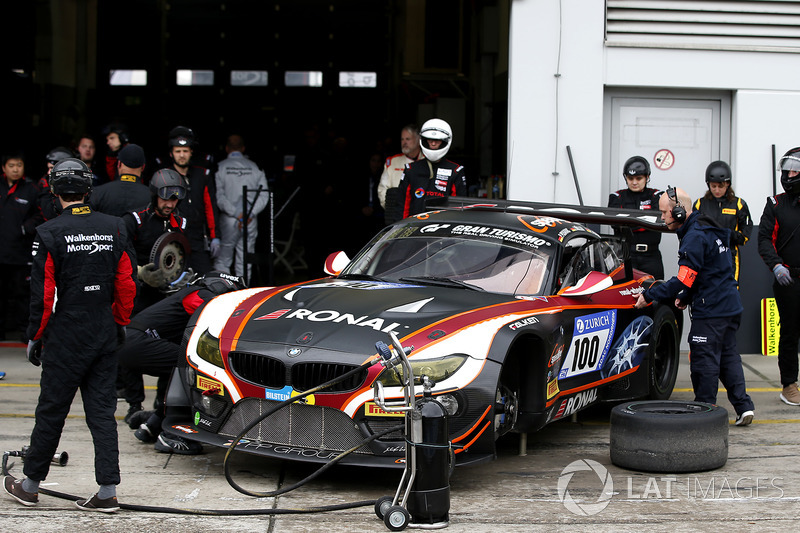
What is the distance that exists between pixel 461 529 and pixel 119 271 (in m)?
2.29

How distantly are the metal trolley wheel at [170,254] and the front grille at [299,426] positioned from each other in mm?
2191

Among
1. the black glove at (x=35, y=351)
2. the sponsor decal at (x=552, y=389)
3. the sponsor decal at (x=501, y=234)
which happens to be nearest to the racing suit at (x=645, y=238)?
the sponsor decal at (x=501, y=234)

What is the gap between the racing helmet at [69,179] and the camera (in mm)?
5688

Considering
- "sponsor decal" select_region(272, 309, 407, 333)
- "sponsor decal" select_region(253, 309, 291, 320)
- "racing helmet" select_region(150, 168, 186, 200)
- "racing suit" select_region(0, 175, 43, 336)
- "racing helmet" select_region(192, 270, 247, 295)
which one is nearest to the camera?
"sponsor decal" select_region(272, 309, 407, 333)

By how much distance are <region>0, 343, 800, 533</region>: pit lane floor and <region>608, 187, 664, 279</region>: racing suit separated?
2.72 metres

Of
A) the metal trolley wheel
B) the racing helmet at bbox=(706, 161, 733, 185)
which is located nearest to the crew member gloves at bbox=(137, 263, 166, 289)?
the metal trolley wheel

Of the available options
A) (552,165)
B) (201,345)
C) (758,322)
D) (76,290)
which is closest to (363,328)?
(201,345)

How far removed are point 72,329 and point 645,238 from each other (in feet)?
20.6

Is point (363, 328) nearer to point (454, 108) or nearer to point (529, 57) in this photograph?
point (529, 57)

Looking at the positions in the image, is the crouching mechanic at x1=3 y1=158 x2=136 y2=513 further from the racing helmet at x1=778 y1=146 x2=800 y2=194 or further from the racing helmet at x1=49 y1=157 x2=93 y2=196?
the racing helmet at x1=778 y1=146 x2=800 y2=194

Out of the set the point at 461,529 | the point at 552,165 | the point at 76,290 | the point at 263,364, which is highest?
the point at 552,165

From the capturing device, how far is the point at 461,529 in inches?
211

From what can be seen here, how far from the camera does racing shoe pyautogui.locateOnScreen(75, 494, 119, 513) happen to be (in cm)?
557

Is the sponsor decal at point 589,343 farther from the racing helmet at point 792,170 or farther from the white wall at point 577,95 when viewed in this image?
the white wall at point 577,95
